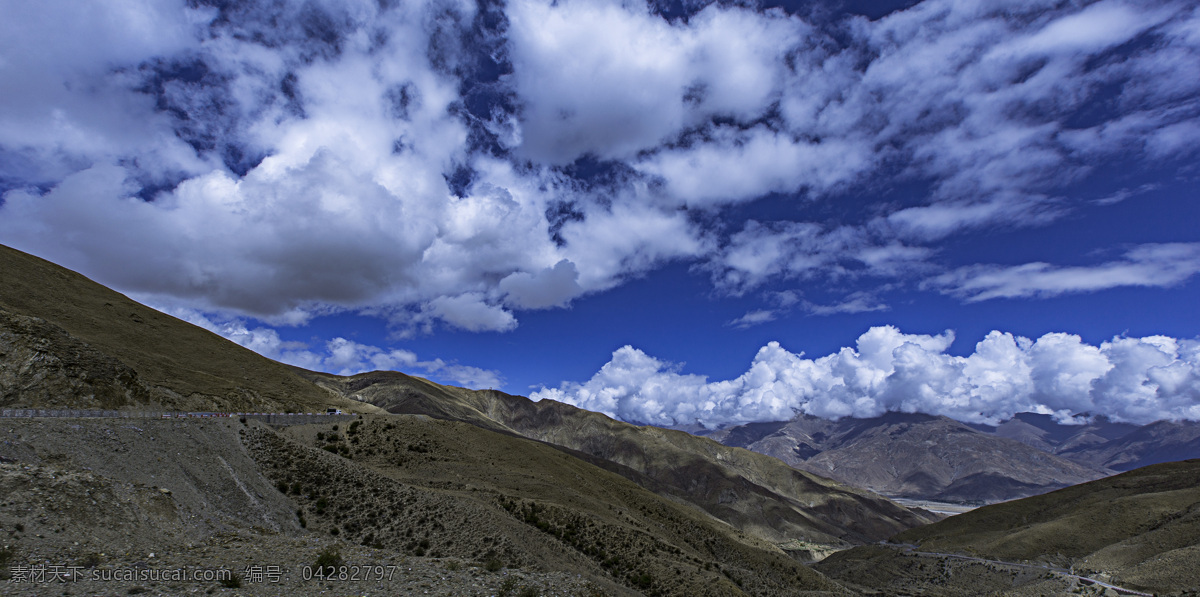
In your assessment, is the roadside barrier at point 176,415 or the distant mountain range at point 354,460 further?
the roadside barrier at point 176,415

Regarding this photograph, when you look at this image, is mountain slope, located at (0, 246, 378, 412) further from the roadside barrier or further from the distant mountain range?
the roadside barrier

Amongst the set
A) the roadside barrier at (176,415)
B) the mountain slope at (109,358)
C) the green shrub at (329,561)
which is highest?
the mountain slope at (109,358)

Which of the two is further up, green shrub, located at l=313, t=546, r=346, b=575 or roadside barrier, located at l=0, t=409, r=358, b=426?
roadside barrier, located at l=0, t=409, r=358, b=426

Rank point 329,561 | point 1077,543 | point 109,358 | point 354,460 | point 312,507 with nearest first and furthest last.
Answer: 1. point 329,561
2. point 312,507
3. point 354,460
4. point 109,358
5. point 1077,543

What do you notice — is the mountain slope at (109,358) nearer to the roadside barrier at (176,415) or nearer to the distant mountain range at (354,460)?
the distant mountain range at (354,460)

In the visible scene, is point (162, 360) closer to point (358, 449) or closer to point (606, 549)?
point (358, 449)

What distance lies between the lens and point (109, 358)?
47.1 meters

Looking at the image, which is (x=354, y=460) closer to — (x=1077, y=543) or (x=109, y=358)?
(x=109, y=358)

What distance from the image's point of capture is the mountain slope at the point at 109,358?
41.8 metres

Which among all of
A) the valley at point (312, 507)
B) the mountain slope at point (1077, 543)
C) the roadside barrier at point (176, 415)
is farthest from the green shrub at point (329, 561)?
the mountain slope at point (1077, 543)

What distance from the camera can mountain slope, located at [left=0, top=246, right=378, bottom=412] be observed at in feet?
137

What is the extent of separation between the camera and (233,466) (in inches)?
1318

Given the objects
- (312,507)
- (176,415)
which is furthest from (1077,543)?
(176,415)

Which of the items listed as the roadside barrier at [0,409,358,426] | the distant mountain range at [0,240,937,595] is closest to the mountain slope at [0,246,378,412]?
the distant mountain range at [0,240,937,595]
